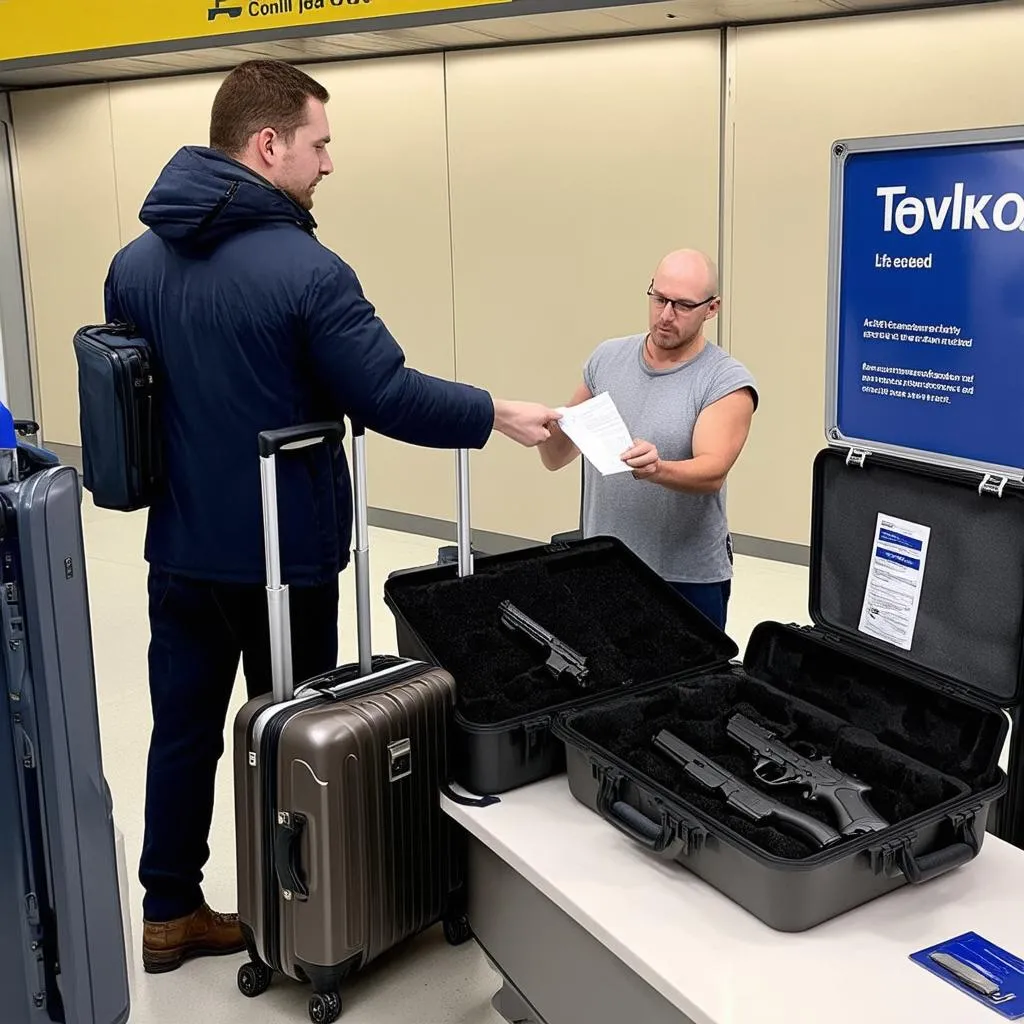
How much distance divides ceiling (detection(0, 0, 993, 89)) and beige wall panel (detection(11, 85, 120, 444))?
0.93m

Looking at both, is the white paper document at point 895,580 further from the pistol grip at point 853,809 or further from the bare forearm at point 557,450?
the bare forearm at point 557,450

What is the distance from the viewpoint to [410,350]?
239 inches

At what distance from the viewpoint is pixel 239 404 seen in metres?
2.34

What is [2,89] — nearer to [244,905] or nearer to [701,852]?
[244,905]

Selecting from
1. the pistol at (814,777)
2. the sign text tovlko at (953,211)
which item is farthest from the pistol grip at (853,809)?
the sign text tovlko at (953,211)

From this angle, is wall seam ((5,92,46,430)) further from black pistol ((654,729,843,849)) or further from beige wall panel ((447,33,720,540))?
black pistol ((654,729,843,849))

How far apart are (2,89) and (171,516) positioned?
6.17 meters

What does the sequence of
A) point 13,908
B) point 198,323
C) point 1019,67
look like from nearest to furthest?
point 13,908
point 198,323
point 1019,67

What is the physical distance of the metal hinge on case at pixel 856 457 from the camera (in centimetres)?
212

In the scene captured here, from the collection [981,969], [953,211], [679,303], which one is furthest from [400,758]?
[953,211]

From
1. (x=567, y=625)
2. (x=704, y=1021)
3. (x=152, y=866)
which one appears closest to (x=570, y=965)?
(x=704, y=1021)

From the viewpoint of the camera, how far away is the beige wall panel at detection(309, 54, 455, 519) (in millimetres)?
5707

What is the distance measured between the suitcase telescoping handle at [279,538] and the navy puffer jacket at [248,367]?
0.27ft

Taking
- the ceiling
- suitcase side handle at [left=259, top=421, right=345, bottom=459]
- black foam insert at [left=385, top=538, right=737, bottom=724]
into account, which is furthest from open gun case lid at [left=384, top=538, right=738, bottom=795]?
the ceiling
